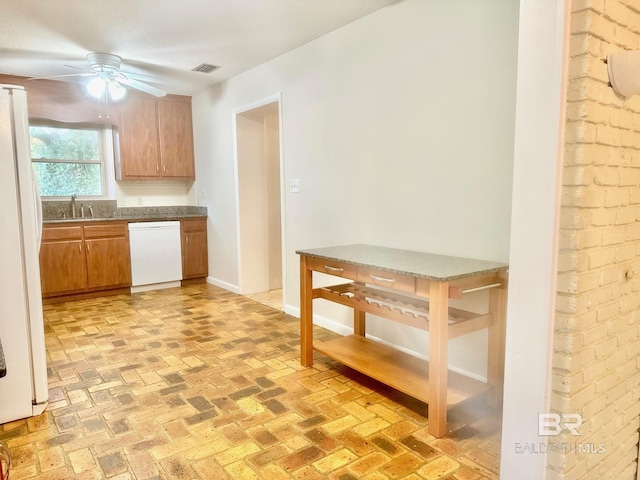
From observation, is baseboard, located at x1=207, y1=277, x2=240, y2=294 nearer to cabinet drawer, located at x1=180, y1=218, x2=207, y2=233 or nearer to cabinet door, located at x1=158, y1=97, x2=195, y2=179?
cabinet drawer, located at x1=180, y1=218, x2=207, y2=233

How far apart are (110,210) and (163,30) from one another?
2775mm

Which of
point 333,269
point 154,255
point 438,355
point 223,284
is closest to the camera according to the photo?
point 438,355

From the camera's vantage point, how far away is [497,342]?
2.33m

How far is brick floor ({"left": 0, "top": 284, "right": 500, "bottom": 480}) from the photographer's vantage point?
1.85m

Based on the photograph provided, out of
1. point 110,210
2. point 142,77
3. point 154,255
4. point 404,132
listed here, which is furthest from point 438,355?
point 110,210

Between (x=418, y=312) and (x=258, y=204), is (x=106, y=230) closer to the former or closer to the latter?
(x=258, y=204)

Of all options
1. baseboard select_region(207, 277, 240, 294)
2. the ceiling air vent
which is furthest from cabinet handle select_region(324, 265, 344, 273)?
the ceiling air vent

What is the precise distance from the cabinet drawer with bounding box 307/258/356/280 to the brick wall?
1205 millimetres

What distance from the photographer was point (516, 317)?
1589 mm

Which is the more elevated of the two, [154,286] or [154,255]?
[154,255]

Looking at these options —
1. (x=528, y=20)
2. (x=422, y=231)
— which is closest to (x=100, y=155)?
(x=422, y=231)

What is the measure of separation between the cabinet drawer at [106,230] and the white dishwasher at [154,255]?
0.29 ft

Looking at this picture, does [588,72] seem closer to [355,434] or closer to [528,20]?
[528,20]

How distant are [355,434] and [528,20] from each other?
1892 mm
